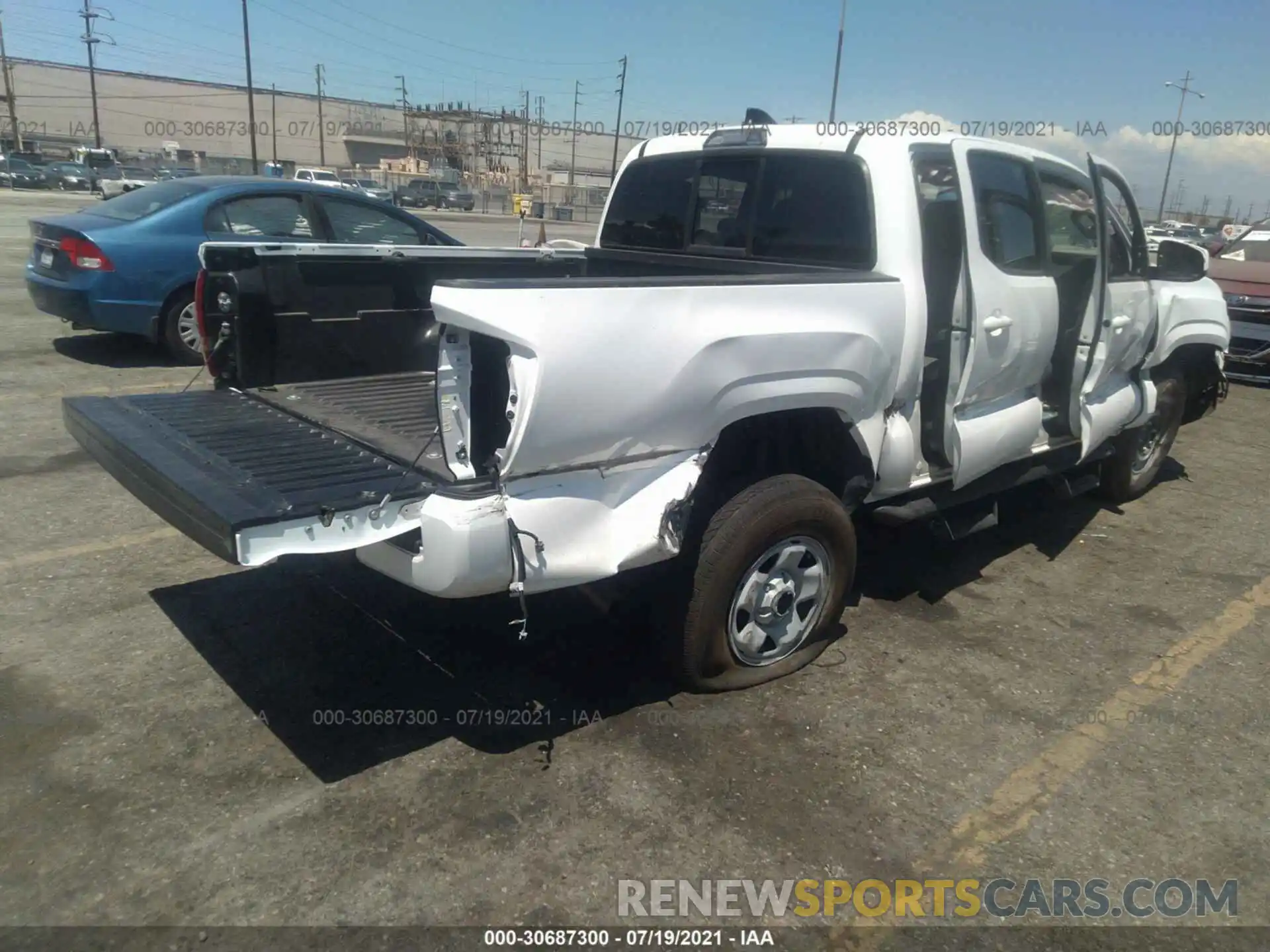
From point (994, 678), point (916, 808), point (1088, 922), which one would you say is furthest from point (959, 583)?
point (1088, 922)

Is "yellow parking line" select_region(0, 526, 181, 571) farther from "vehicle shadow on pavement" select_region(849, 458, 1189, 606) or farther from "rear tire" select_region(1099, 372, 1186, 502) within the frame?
"rear tire" select_region(1099, 372, 1186, 502)

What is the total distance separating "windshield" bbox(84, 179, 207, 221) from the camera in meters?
8.27

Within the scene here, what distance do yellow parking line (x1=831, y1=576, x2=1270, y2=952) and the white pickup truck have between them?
0.95 m

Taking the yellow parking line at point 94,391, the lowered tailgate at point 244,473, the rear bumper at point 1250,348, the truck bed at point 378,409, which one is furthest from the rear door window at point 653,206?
the rear bumper at point 1250,348

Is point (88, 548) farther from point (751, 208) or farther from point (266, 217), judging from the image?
point (266, 217)

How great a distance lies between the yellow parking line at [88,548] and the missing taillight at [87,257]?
4.12 metres

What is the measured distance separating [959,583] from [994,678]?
3.39 feet

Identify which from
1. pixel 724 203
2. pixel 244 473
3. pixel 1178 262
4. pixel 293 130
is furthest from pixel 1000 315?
pixel 293 130

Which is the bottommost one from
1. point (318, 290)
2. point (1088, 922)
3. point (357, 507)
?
point (1088, 922)

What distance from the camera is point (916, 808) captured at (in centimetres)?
308

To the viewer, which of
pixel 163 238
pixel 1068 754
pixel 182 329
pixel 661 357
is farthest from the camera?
pixel 182 329

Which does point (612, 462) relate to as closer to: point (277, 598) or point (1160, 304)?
point (277, 598)

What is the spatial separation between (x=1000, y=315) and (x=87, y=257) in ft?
24.2

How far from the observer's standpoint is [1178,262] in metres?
5.59
